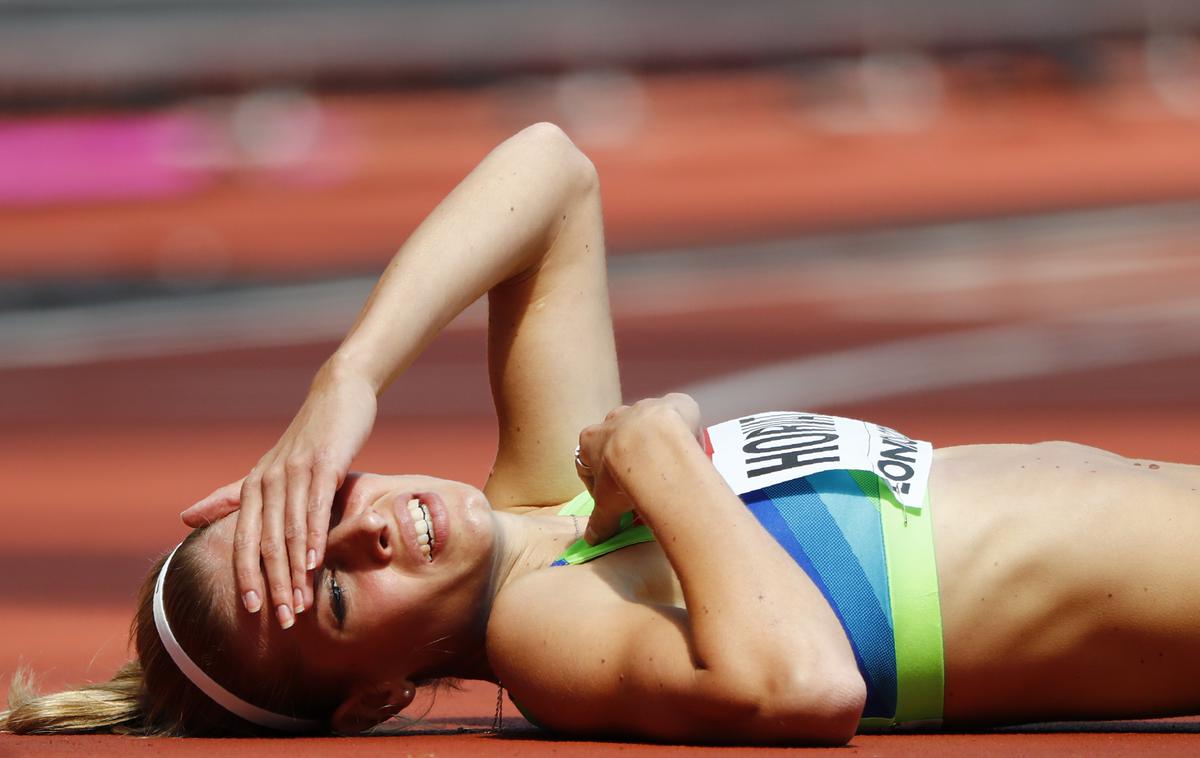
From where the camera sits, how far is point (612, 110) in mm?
15609

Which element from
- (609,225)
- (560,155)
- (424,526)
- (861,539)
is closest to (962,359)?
(609,225)

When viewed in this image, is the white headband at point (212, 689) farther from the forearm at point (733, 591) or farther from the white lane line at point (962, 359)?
the white lane line at point (962, 359)

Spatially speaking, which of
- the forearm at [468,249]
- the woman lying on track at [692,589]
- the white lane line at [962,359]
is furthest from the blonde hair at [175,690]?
the white lane line at [962,359]

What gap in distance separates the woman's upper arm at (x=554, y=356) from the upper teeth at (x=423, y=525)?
0.60 metres

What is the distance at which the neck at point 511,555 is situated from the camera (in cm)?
316

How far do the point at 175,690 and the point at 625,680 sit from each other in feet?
3.16

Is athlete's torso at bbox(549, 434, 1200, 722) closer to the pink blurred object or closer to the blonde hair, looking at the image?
the blonde hair

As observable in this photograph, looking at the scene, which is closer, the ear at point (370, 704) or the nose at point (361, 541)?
the nose at point (361, 541)

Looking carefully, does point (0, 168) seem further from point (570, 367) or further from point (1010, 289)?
point (570, 367)

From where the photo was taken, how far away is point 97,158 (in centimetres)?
1461

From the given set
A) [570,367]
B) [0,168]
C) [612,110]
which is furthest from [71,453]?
[612,110]

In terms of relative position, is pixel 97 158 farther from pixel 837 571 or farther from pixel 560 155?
pixel 837 571

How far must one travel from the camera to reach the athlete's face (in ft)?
9.77

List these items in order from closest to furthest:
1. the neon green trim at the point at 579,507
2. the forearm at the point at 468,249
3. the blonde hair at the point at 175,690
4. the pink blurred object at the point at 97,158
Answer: the blonde hair at the point at 175,690 < the forearm at the point at 468,249 < the neon green trim at the point at 579,507 < the pink blurred object at the point at 97,158
